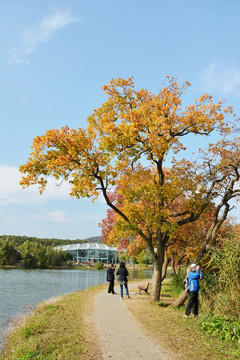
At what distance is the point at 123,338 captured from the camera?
7074 mm

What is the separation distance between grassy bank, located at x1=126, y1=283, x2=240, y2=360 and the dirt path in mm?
265

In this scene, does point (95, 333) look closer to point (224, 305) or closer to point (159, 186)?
point (224, 305)

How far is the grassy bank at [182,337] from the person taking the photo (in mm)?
6148

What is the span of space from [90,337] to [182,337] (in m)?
2.28

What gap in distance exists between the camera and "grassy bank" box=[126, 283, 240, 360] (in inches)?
242

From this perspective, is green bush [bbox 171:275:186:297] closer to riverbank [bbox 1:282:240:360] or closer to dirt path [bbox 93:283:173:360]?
riverbank [bbox 1:282:240:360]

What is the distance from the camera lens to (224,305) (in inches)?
370

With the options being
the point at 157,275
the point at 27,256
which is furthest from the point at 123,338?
the point at 27,256

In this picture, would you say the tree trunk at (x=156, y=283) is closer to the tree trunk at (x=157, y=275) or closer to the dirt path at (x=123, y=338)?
the tree trunk at (x=157, y=275)

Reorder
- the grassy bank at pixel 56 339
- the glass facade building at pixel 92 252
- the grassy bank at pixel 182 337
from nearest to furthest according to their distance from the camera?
1. the grassy bank at pixel 56 339
2. the grassy bank at pixel 182 337
3. the glass facade building at pixel 92 252

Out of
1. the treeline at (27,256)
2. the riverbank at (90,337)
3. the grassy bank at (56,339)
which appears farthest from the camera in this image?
the treeline at (27,256)

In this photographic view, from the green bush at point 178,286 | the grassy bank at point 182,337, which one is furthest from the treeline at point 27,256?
the grassy bank at point 182,337

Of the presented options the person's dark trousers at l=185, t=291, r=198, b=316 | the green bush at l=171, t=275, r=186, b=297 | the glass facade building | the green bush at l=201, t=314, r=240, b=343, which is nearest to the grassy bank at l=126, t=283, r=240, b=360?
the green bush at l=201, t=314, r=240, b=343

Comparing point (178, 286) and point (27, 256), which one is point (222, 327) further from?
point (27, 256)
